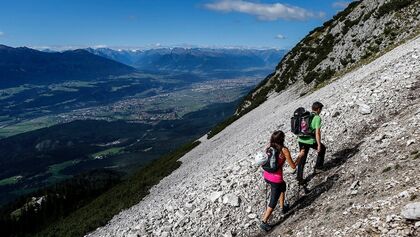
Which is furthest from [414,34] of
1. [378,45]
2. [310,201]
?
[310,201]

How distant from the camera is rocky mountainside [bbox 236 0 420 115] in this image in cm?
4147

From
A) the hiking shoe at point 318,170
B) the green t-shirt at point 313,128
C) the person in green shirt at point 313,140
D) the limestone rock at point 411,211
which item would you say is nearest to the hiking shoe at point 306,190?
the person in green shirt at point 313,140

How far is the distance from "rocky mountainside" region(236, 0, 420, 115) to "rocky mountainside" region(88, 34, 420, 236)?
17996mm

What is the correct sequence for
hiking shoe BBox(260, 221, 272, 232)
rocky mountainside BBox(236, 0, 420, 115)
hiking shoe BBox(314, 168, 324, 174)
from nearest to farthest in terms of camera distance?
hiking shoe BBox(260, 221, 272, 232) → hiking shoe BBox(314, 168, 324, 174) → rocky mountainside BBox(236, 0, 420, 115)

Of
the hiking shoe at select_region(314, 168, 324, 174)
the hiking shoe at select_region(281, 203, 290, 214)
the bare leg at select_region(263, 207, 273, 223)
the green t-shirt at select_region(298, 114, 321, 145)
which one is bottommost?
the hiking shoe at select_region(281, 203, 290, 214)

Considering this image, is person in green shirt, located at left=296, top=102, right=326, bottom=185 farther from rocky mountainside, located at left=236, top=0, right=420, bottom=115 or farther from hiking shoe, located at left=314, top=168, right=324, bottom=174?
rocky mountainside, located at left=236, top=0, right=420, bottom=115

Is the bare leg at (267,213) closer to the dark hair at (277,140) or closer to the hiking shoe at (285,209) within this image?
the hiking shoe at (285,209)

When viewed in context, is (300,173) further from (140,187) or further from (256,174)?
(140,187)

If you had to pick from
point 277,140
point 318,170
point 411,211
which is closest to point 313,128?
point 318,170

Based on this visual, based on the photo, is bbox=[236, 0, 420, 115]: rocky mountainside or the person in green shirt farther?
bbox=[236, 0, 420, 115]: rocky mountainside

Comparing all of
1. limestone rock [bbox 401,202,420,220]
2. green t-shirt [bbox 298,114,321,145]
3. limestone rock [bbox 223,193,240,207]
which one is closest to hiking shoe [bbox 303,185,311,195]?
green t-shirt [bbox 298,114,321,145]

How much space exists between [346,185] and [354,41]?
38.8m

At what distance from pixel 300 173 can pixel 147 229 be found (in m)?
8.22

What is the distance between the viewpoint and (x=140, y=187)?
38281 millimetres
